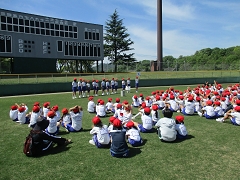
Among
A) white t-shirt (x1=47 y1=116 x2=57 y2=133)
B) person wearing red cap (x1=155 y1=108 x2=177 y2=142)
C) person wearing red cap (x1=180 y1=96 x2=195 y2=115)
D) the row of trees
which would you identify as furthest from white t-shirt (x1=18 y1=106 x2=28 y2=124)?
the row of trees

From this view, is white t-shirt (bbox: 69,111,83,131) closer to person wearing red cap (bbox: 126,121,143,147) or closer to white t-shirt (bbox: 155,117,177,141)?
person wearing red cap (bbox: 126,121,143,147)

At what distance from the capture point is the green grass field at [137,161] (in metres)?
5.05

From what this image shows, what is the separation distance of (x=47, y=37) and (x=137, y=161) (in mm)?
28292

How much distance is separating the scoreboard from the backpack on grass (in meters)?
24.8

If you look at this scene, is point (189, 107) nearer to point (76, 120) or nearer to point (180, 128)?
point (180, 128)

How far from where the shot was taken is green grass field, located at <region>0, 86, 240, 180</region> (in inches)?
199

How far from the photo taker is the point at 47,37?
3020cm

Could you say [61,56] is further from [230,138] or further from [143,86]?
[230,138]

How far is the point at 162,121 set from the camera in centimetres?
709

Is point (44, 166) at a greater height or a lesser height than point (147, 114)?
lesser

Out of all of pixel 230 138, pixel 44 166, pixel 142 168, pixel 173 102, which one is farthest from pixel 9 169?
pixel 173 102

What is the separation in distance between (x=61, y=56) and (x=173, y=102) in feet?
76.8

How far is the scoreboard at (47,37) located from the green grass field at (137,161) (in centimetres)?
2296

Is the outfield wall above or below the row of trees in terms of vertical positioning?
below
